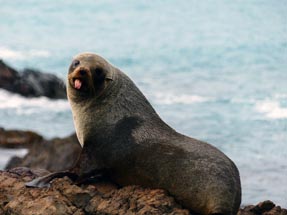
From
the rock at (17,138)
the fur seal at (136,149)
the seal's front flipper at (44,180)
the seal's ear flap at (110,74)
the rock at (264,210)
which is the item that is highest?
the seal's ear flap at (110,74)

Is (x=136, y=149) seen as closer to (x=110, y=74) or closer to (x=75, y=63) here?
(x=110, y=74)

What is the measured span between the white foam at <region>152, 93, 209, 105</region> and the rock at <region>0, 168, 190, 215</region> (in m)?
19.3

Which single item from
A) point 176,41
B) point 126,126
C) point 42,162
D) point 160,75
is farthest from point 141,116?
point 176,41

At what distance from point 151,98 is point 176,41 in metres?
15.1

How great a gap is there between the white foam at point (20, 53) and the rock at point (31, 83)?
974 centimetres

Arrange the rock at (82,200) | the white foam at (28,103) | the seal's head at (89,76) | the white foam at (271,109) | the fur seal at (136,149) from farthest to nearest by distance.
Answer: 1. the white foam at (28,103)
2. the white foam at (271,109)
3. the seal's head at (89,76)
4. the fur seal at (136,149)
5. the rock at (82,200)

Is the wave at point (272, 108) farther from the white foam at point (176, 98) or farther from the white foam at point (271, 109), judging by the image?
the white foam at point (176, 98)

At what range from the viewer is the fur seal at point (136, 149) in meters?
7.98

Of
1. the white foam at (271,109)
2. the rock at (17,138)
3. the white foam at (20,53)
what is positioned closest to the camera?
the rock at (17,138)

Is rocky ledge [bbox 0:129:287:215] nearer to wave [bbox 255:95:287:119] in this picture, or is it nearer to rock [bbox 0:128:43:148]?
rock [bbox 0:128:43:148]

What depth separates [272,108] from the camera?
2661 cm

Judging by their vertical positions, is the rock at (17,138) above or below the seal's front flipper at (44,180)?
below

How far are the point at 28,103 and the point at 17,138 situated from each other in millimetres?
6537

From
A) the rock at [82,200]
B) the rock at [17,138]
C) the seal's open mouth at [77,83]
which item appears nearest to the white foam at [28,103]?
the rock at [17,138]
